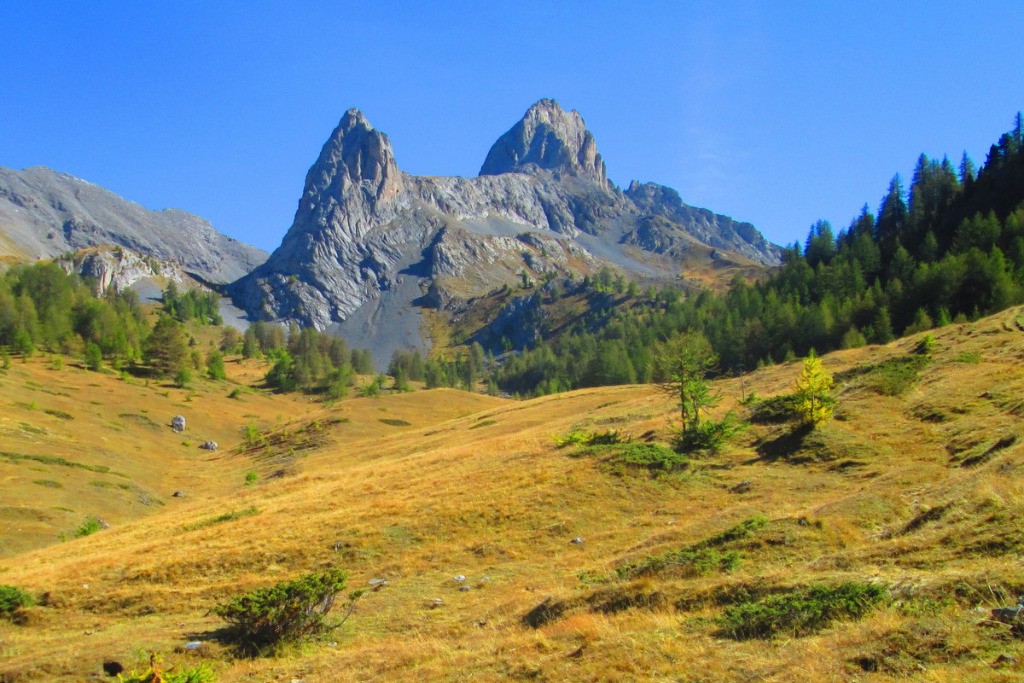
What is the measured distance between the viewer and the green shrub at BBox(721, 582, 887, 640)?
1031cm

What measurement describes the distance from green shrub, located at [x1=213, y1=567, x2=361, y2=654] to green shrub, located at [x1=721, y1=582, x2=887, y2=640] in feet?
35.0

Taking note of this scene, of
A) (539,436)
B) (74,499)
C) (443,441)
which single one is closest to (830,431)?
(539,436)

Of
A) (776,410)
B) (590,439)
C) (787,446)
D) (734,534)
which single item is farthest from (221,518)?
(776,410)

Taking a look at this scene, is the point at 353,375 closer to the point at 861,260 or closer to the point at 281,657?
the point at 861,260

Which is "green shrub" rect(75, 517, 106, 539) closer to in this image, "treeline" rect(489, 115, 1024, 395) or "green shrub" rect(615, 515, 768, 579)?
"green shrub" rect(615, 515, 768, 579)

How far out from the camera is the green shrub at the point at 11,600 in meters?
19.9

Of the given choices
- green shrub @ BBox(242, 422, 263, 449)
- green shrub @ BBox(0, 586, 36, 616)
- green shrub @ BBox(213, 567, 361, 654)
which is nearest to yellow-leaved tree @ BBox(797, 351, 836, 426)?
green shrub @ BBox(213, 567, 361, 654)

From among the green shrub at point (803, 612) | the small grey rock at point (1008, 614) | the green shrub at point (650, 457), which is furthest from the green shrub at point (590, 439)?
the small grey rock at point (1008, 614)

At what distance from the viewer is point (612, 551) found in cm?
2239

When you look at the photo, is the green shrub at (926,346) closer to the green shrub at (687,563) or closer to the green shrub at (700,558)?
the green shrub at (700,558)

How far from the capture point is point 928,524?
1432 cm

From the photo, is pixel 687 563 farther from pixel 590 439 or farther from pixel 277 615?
pixel 590 439

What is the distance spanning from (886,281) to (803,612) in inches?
4614

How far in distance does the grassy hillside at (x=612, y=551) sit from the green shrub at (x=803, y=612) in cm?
14
